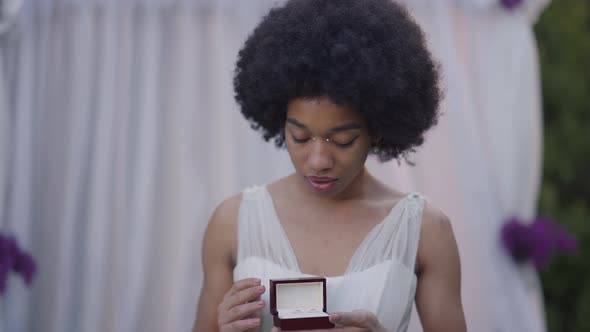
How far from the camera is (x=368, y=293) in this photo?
1946 mm

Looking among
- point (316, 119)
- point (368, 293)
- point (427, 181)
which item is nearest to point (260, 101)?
point (316, 119)

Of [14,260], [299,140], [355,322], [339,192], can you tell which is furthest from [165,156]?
[355,322]

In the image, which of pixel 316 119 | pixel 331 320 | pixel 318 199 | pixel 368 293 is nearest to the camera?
pixel 331 320

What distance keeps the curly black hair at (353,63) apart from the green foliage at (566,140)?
3286 mm

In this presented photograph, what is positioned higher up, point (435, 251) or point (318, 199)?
point (318, 199)

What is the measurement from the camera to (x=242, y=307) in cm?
172

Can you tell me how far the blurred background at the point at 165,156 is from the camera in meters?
3.02

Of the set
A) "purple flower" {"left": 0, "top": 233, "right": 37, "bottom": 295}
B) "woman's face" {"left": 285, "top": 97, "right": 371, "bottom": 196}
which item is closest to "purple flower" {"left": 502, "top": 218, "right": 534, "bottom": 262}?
"woman's face" {"left": 285, "top": 97, "right": 371, "bottom": 196}

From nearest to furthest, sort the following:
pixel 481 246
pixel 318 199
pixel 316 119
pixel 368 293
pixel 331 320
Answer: pixel 331 320 < pixel 316 119 < pixel 368 293 < pixel 318 199 < pixel 481 246

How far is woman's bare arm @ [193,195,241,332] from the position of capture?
2029 millimetres

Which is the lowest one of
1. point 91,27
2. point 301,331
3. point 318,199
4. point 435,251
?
point 301,331

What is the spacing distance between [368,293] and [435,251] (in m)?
0.22

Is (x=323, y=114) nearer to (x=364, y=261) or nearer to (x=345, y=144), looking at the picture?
(x=345, y=144)

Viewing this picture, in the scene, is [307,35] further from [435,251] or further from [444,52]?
[444,52]
